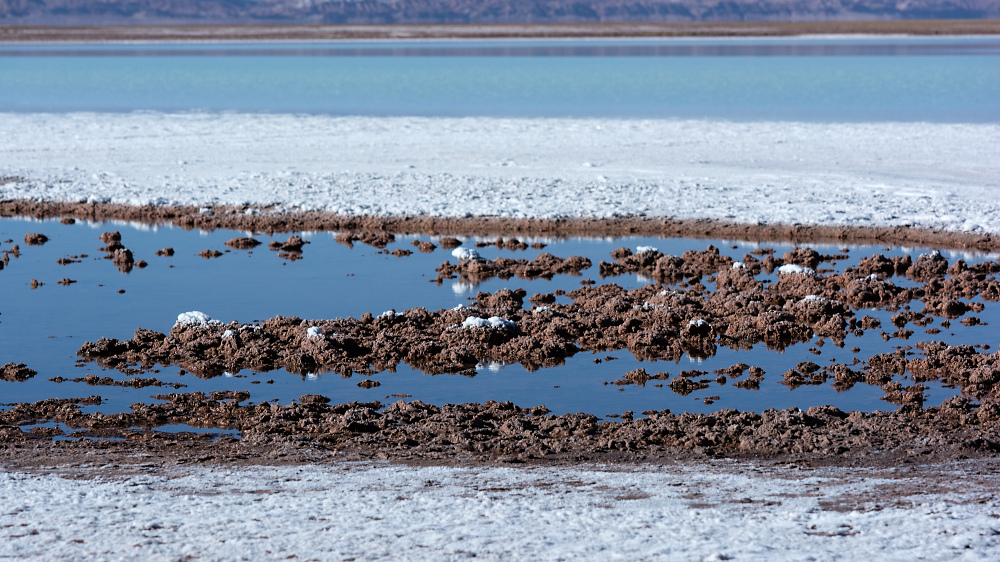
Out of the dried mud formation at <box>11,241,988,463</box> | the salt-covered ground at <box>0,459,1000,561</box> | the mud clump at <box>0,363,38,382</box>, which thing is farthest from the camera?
the mud clump at <box>0,363,38,382</box>

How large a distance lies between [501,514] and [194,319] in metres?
4.28

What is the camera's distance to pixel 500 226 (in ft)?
42.3

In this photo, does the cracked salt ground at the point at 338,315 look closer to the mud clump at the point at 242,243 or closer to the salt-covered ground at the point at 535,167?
the mud clump at the point at 242,243

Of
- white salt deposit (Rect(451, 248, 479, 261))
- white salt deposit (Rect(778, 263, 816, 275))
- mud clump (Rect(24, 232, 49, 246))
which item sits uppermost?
white salt deposit (Rect(778, 263, 816, 275))

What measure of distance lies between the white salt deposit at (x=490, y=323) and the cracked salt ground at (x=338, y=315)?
3 cm

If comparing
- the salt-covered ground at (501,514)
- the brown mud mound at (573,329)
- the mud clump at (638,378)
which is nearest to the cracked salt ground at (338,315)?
the mud clump at (638,378)

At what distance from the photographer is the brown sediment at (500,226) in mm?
12078

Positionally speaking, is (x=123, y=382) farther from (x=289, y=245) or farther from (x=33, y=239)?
(x=33, y=239)

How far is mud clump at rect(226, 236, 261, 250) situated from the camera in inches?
483

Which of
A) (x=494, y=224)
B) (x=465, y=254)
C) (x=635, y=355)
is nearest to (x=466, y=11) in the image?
(x=494, y=224)

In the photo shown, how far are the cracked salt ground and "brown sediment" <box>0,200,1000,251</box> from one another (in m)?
0.33

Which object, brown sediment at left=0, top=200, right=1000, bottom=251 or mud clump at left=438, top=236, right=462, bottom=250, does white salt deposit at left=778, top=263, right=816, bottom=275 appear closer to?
brown sediment at left=0, top=200, right=1000, bottom=251

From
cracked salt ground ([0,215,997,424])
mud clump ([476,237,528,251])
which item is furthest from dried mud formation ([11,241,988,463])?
mud clump ([476,237,528,251])

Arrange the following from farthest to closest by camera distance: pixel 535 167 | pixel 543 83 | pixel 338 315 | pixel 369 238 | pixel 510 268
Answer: pixel 543 83 → pixel 535 167 → pixel 369 238 → pixel 510 268 → pixel 338 315
